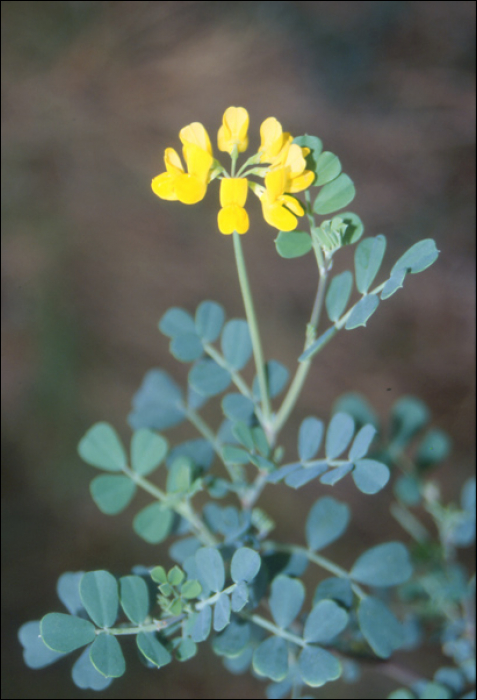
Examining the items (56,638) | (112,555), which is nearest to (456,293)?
(112,555)

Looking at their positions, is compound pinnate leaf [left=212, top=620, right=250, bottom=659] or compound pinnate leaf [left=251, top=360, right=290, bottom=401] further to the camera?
compound pinnate leaf [left=251, top=360, right=290, bottom=401]

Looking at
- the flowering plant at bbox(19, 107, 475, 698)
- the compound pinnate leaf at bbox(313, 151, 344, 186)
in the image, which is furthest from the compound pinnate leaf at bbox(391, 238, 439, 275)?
the compound pinnate leaf at bbox(313, 151, 344, 186)

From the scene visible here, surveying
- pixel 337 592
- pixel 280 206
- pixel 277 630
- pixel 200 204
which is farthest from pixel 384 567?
pixel 200 204

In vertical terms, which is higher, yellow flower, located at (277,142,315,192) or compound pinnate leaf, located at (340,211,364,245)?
yellow flower, located at (277,142,315,192)

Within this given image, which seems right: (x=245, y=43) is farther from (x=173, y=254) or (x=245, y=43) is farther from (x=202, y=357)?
(x=202, y=357)

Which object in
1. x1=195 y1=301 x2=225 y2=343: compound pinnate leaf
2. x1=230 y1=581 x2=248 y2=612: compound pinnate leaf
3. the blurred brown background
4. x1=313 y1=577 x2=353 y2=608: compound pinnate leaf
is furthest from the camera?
the blurred brown background

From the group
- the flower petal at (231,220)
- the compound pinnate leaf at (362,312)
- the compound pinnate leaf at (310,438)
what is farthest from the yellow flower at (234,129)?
the compound pinnate leaf at (310,438)

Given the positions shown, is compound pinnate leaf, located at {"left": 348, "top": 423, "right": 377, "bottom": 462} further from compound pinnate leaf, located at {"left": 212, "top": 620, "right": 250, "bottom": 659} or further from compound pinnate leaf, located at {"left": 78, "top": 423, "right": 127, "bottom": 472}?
compound pinnate leaf, located at {"left": 78, "top": 423, "right": 127, "bottom": 472}
